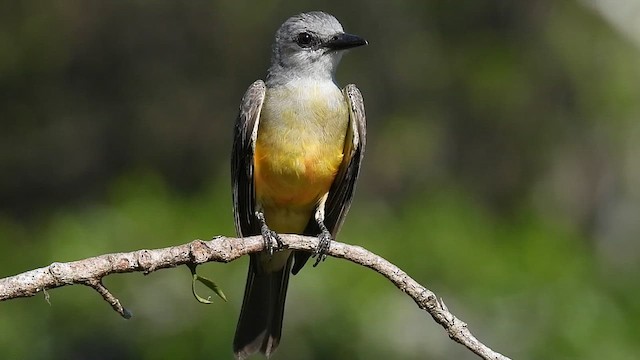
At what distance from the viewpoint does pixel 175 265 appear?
400cm

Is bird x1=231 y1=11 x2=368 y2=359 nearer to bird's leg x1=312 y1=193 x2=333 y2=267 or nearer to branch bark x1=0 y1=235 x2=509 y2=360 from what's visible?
bird's leg x1=312 y1=193 x2=333 y2=267

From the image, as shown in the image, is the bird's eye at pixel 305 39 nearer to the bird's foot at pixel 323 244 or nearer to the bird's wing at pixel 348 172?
the bird's wing at pixel 348 172

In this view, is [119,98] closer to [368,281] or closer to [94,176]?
[94,176]

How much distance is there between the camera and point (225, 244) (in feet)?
13.9

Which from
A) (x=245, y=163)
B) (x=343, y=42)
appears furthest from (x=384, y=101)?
(x=245, y=163)

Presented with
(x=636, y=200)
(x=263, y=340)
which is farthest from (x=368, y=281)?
(x=636, y=200)

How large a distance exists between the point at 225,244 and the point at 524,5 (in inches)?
330

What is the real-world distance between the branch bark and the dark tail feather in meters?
1.40

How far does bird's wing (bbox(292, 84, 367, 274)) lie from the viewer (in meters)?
5.82

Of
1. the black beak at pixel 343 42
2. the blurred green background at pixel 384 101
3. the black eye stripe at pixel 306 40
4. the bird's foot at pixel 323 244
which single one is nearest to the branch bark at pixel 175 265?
the bird's foot at pixel 323 244

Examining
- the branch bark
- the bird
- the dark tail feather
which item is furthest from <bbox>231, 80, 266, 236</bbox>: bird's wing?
the branch bark

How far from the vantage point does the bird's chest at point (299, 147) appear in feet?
18.6

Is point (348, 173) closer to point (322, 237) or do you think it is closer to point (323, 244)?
point (322, 237)

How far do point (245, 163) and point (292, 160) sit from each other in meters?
0.25
